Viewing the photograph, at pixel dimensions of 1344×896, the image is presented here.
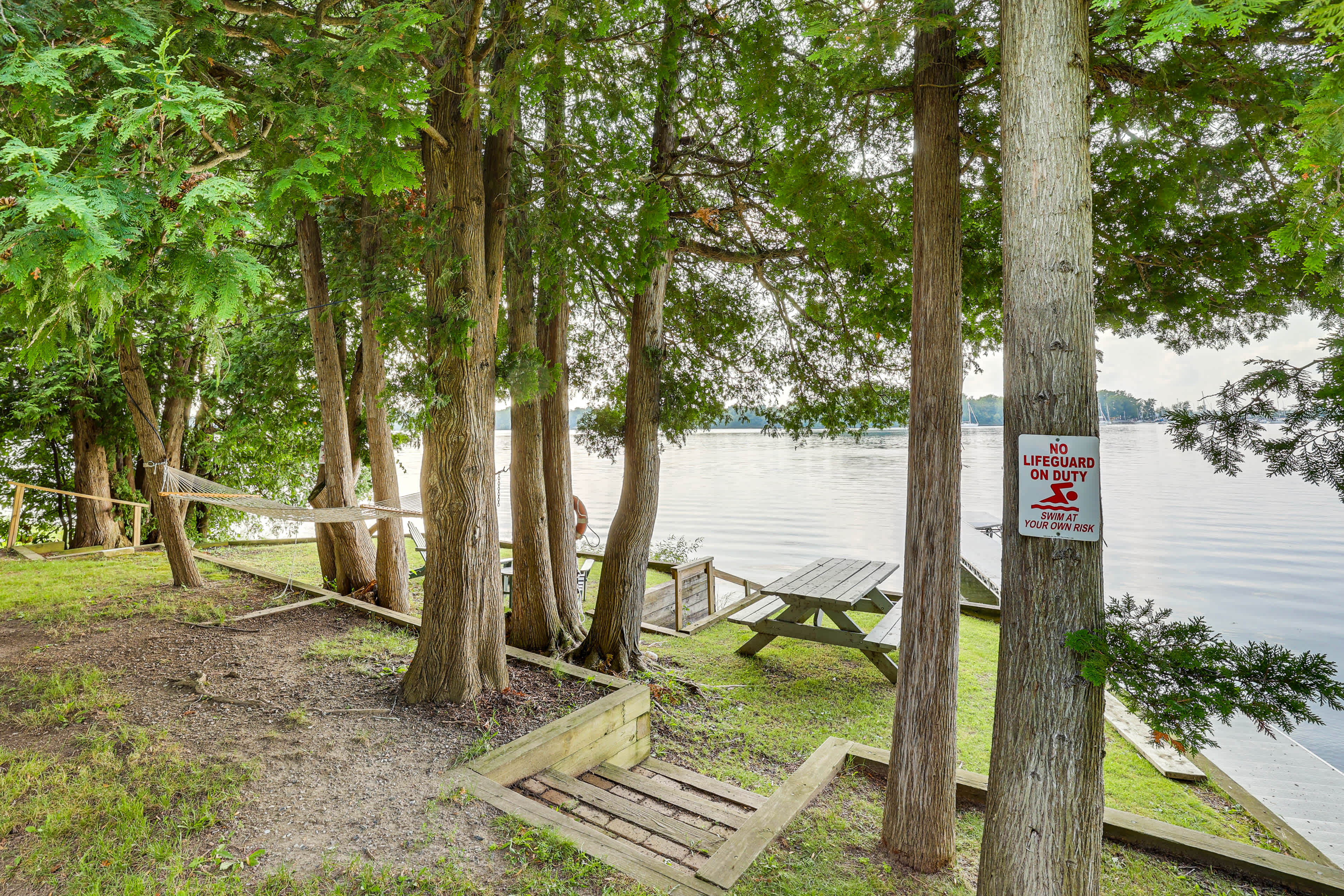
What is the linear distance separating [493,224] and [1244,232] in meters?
3.91

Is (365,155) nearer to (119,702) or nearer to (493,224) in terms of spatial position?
(493,224)

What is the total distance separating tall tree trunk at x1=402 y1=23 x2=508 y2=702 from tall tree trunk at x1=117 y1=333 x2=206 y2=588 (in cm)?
350

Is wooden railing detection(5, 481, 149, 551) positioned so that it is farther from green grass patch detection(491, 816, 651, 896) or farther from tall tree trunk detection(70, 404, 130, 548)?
green grass patch detection(491, 816, 651, 896)

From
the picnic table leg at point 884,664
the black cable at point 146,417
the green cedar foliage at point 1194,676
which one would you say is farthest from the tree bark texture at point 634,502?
the black cable at point 146,417

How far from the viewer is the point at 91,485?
839 centimetres

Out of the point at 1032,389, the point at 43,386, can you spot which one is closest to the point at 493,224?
the point at 1032,389

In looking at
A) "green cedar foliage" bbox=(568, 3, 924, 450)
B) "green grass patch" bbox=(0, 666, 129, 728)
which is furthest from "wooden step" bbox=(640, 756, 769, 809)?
"green grass patch" bbox=(0, 666, 129, 728)

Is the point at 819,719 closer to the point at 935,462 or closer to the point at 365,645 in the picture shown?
the point at 935,462

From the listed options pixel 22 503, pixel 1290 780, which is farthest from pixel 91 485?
pixel 1290 780

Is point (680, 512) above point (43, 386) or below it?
below

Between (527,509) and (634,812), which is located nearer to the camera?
(634,812)

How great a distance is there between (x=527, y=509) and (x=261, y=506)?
1989 mm

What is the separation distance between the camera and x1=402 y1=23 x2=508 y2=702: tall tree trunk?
3.59 m

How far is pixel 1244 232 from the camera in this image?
8.72ft
